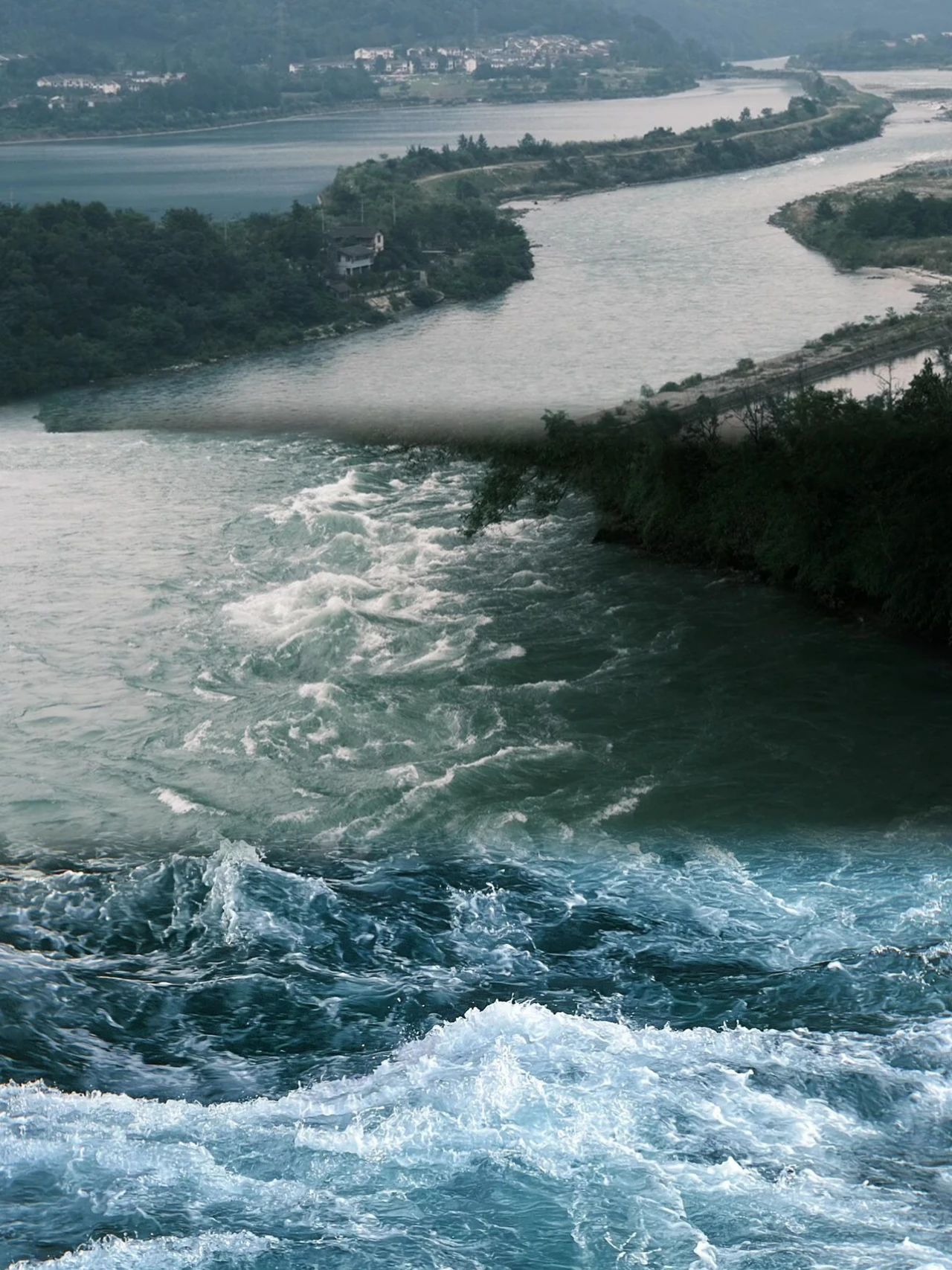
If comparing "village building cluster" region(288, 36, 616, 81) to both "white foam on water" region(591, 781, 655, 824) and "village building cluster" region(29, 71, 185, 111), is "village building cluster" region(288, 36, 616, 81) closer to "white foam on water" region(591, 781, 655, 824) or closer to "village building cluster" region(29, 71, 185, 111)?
"village building cluster" region(29, 71, 185, 111)

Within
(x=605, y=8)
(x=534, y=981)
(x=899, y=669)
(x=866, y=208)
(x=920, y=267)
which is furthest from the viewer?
(x=605, y=8)

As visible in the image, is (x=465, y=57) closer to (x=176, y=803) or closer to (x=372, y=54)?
(x=372, y=54)

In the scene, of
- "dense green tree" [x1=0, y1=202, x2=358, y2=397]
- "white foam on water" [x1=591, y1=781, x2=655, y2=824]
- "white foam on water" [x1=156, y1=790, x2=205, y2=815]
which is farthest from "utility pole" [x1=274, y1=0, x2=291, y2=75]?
"white foam on water" [x1=591, y1=781, x2=655, y2=824]

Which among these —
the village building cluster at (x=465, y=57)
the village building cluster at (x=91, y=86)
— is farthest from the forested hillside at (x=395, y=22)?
the village building cluster at (x=91, y=86)

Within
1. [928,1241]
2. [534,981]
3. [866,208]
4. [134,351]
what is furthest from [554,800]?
[866,208]

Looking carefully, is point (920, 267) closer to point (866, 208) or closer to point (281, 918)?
point (866, 208)

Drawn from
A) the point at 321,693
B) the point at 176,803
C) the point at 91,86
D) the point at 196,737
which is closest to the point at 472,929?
the point at 176,803
